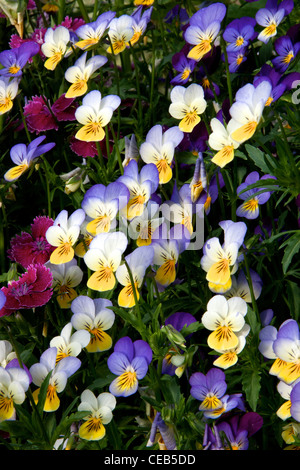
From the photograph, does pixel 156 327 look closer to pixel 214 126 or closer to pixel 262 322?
pixel 262 322

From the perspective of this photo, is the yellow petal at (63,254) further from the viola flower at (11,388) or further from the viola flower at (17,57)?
the viola flower at (17,57)

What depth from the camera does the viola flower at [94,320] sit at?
144 centimetres

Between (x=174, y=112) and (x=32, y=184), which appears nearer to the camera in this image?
(x=174, y=112)

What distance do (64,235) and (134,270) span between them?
0.23 meters

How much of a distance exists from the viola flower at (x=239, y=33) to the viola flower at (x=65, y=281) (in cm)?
70

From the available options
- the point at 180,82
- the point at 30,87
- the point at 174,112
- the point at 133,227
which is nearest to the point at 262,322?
the point at 133,227

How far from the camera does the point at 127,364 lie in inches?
53.9

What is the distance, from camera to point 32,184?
1980 mm

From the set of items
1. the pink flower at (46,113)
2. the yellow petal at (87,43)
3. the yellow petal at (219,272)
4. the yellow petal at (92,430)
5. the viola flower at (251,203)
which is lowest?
the yellow petal at (92,430)

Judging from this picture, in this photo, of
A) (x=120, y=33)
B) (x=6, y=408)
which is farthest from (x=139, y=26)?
(x=6, y=408)

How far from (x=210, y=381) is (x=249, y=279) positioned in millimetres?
215

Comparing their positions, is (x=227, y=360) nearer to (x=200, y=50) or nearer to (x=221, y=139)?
(x=221, y=139)

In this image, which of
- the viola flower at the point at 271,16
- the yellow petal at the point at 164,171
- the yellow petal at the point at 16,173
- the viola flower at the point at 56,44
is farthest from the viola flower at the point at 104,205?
the viola flower at the point at 271,16

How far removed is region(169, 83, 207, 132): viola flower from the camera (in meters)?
1.60
